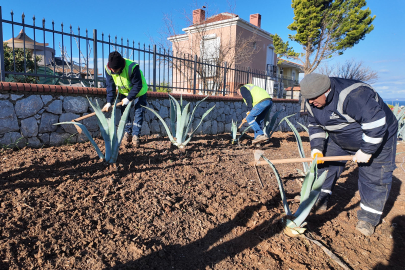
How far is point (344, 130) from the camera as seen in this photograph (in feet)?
7.24

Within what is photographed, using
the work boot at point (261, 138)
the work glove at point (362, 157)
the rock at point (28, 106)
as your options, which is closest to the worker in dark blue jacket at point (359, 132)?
the work glove at point (362, 157)

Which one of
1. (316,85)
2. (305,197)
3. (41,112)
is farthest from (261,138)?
(41,112)

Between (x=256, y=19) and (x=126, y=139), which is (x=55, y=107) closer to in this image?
(x=126, y=139)

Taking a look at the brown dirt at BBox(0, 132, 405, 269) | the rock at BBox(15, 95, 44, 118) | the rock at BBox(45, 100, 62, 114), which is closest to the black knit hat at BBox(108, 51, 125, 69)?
the rock at BBox(45, 100, 62, 114)

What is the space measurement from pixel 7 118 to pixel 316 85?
3.67 metres

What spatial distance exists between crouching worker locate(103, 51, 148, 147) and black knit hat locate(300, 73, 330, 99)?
249cm

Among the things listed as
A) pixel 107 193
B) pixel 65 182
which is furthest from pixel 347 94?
pixel 65 182

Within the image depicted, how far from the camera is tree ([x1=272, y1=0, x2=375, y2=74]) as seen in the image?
13305mm

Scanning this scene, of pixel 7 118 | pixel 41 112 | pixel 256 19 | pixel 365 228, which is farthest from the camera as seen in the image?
pixel 256 19

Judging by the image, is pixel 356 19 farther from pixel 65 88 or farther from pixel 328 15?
pixel 65 88

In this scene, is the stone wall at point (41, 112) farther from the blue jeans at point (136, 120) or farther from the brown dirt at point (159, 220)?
the blue jeans at point (136, 120)

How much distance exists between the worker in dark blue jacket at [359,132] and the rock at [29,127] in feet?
11.5

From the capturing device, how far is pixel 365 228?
2.13m

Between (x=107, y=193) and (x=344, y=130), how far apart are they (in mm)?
2169
